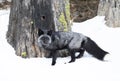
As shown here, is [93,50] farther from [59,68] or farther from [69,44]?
[59,68]

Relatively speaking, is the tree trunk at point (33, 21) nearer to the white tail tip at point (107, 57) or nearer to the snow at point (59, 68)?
the snow at point (59, 68)

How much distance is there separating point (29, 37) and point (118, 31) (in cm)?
230

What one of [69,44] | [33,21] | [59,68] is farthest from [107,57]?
[33,21]

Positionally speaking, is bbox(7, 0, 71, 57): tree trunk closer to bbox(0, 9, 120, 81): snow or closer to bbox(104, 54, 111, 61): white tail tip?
bbox(0, 9, 120, 81): snow

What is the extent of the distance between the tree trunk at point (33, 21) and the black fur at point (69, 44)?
0.64 ft

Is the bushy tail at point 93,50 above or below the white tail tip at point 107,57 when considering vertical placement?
above

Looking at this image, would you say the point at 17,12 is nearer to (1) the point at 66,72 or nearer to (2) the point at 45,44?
(2) the point at 45,44

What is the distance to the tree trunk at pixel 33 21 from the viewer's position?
19.7ft

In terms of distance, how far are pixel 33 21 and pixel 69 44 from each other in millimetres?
732

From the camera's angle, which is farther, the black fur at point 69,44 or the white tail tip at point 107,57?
the white tail tip at point 107,57

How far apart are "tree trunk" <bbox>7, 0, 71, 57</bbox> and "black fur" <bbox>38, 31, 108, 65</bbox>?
0.64ft

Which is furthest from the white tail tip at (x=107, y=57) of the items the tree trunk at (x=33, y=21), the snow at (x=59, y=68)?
the tree trunk at (x=33, y=21)

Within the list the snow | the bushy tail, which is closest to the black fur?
the bushy tail

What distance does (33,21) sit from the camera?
→ 19.8 ft
